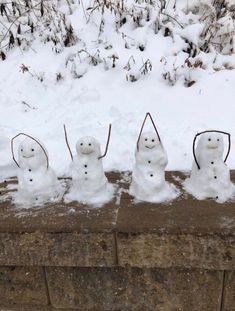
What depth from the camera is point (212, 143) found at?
A: 1890mm

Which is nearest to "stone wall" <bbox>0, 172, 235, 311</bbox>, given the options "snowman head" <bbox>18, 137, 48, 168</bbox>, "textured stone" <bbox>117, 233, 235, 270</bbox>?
"textured stone" <bbox>117, 233, 235, 270</bbox>

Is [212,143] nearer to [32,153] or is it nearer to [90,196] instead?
[90,196]

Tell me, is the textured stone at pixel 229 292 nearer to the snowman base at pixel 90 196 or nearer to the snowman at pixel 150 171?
the snowman at pixel 150 171

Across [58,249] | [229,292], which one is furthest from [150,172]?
[229,292]

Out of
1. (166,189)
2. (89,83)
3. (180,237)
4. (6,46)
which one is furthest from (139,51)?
(180,237)

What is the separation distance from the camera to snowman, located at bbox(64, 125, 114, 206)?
6.41ft

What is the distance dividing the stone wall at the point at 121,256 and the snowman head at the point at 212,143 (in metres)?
0.28

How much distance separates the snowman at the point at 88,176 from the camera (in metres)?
1.96

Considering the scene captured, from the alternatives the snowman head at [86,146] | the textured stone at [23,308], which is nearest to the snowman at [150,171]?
the snowman head at [86,146]

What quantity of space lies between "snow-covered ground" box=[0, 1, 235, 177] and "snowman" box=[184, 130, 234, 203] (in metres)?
0.36

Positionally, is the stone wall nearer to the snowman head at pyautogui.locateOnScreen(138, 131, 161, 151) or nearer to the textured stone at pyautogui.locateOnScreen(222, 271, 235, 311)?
the textured stone at pyautogui.locateOnScreen(222, 271, 235, 311)

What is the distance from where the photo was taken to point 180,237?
5.96ft

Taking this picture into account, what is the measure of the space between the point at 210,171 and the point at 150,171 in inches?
11.8

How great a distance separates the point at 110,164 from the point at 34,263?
30.7 inches
